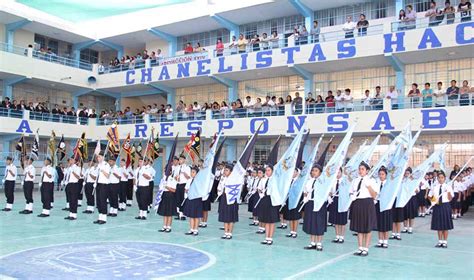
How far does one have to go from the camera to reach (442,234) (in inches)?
370

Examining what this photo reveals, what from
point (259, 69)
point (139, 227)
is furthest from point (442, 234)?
point (259, 69)

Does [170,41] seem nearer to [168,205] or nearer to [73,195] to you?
[73,195]

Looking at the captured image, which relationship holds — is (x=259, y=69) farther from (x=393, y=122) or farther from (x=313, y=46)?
(x=393, y=122)

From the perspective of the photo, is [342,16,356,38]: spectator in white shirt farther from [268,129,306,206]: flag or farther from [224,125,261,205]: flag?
[224,125,261,205]: flag

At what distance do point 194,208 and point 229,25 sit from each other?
17.2 meters

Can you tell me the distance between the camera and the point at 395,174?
970 centimetres

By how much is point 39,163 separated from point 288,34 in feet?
49.0

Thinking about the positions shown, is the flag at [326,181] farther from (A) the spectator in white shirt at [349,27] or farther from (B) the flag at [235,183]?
(A) the spectator in white shirt at [349,27]

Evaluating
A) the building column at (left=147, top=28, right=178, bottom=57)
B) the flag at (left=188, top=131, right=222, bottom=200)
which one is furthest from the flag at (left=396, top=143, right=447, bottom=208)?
the building column at (left=147, top=28, right=178, bottom=57)

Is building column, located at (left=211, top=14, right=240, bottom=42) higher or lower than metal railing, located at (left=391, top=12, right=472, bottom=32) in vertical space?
higher

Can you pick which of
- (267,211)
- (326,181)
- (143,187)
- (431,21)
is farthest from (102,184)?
(431,21)

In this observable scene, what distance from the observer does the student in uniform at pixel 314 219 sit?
8703mm

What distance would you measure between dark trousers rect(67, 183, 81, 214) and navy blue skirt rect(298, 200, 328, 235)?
22.8 ft

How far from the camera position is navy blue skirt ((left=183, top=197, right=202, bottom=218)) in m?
10.1
